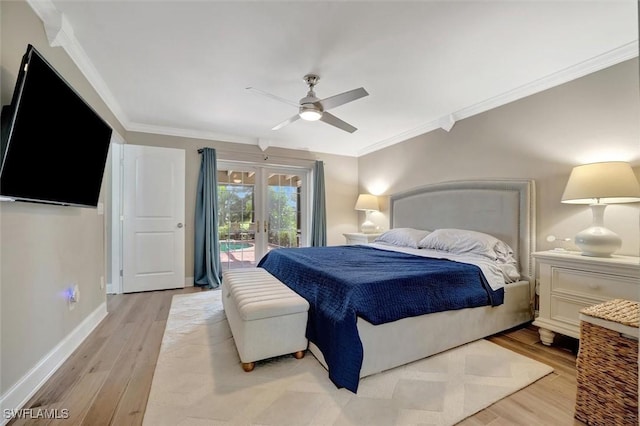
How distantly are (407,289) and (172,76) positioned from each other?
9.29 feet

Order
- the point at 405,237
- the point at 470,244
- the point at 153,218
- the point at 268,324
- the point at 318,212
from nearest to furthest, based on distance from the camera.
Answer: the point at 268,324 < the point at 470,244 < the point at 405,237 < the point at 153,218 < the point at 318,212

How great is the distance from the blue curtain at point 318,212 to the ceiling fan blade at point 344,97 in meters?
2.80

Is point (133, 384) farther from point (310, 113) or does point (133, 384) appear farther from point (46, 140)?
point (310, 113)

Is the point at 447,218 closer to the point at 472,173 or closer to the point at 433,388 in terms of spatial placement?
the point at 472,173

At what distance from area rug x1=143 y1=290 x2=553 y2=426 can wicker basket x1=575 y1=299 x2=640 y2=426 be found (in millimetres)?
367

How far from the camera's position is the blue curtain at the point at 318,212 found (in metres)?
5.34

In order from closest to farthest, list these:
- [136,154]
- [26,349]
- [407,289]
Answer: [26,349] → [407,289] → [136,154]

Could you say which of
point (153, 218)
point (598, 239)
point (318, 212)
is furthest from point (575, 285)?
point (153, 218)

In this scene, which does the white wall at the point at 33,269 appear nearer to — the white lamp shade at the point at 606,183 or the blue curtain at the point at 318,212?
the blue curtain at the point at 318,212

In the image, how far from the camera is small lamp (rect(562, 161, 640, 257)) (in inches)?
82.4

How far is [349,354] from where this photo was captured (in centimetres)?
175

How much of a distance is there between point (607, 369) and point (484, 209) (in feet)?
6.64

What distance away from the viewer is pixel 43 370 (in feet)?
6.04

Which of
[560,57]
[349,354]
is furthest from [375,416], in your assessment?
[560,57]
